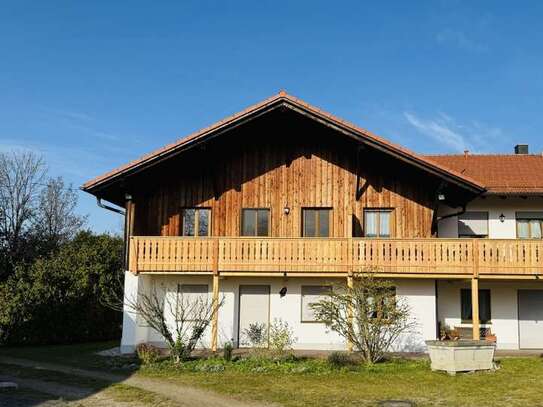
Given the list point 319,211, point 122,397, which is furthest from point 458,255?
point 122,397

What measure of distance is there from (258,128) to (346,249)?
548cm

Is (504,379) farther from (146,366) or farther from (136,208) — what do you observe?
(136,208)

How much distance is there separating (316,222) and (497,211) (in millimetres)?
6744

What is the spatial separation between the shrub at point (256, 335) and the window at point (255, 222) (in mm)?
3100

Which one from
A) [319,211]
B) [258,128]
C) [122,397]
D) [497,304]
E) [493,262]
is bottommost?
[122,397]

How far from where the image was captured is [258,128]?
2216cm

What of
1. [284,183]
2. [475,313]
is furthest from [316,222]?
[475,313]

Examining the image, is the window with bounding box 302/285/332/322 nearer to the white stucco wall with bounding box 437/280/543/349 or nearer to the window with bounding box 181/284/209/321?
the window with bounding box 181/284/209/321

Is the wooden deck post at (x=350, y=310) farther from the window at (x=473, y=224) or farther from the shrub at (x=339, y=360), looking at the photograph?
the window at (x=473, y=224)

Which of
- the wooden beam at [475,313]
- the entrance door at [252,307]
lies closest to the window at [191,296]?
the entrance door at [252,307]

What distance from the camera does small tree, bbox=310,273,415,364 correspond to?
56.1ft

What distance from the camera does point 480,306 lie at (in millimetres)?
22094

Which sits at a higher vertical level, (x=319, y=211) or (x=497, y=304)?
(x=319, y=211)

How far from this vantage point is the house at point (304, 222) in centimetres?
1994
